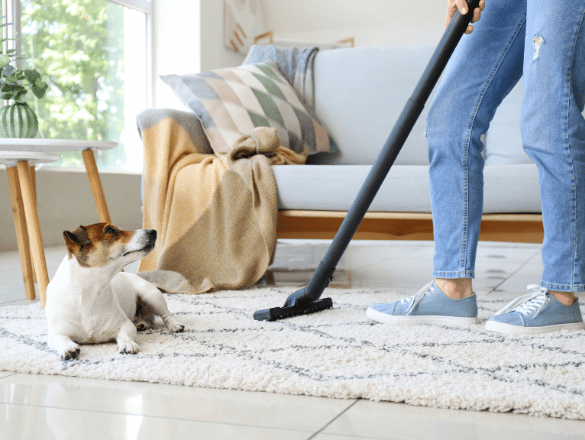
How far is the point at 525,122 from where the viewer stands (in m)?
1.30

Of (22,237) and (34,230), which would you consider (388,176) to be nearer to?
(34,230)

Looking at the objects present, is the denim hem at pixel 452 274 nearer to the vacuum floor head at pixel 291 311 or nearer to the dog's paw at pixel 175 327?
the vacuum floor head at pixel 291 311

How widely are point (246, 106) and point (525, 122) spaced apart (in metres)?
1.25

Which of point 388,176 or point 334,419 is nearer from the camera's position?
point 334,419

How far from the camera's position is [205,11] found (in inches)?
191

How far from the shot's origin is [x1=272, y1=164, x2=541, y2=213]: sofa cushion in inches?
71.6

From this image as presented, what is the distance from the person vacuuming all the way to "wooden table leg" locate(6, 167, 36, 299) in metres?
1.07

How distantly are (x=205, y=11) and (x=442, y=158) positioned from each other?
391 cm

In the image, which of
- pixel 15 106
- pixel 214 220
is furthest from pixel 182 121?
pixel 15 106

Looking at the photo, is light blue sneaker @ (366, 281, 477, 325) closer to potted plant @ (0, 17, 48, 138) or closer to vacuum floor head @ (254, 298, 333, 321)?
vacuum floor head @ (254, 298, 333, 321)

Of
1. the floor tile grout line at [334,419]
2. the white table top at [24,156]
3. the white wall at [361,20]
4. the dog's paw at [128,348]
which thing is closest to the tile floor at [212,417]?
the floor tile grout line at [334,419]

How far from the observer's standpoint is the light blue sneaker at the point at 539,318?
129cm

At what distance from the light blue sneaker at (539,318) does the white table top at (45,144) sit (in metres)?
1.20

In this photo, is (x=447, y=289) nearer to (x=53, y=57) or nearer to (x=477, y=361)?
(x=477, y=361)
